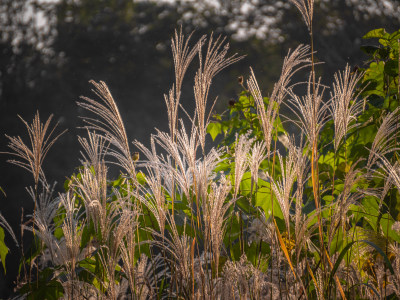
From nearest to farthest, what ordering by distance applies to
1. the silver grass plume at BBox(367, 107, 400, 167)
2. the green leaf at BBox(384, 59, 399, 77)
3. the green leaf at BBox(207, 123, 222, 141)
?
1. the silver grass plume at BBox(367, 107, 400, 167)
2. the green leaf at BBox(384, 59, 399, 77)
3. the green leaf at BBox(207, 123, 222, 141)

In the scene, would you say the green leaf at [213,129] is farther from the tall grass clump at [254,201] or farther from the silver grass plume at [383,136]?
the silver grass plume at [383,136]

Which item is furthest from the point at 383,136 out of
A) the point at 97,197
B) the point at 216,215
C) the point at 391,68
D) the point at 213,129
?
the point at 213,129

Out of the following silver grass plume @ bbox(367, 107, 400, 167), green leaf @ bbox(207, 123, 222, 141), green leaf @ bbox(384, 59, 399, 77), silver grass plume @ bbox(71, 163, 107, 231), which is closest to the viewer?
silver grass plume @ bbox(367, 107, 400, 167)

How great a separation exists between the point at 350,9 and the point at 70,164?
184 inches

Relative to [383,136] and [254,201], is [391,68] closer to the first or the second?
[383,136]

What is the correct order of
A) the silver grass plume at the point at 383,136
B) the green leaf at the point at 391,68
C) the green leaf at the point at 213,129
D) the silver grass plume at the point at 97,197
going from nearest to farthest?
the silver grass plume at the point at 383,136 < the silver grass plume at the point at 97,197 < the green leaf at the point at 391,68 < the green leaf at the point at 213,129

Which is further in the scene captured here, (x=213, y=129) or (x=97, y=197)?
(x=213, y=129)

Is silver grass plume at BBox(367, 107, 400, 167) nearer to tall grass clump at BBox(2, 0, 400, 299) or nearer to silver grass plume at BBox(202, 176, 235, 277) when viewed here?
tall grass clump at BBox(2, 0, 400, 299)

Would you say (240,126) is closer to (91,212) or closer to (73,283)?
(91,212)

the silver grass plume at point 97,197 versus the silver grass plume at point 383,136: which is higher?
the silver grass plume at point 383,136

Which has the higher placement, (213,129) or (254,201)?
(213,129)

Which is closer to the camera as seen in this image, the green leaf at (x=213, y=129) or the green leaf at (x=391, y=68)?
the green leaf at (x=391, y=68)

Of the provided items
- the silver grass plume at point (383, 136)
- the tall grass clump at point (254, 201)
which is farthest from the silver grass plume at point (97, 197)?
the silver grass plume at point (383, 136)

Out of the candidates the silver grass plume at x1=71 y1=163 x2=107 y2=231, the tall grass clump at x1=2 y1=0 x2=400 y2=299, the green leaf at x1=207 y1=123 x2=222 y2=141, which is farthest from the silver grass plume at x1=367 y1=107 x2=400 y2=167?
the green leaf at x1=207 y1=123 x2=222 y2=141
